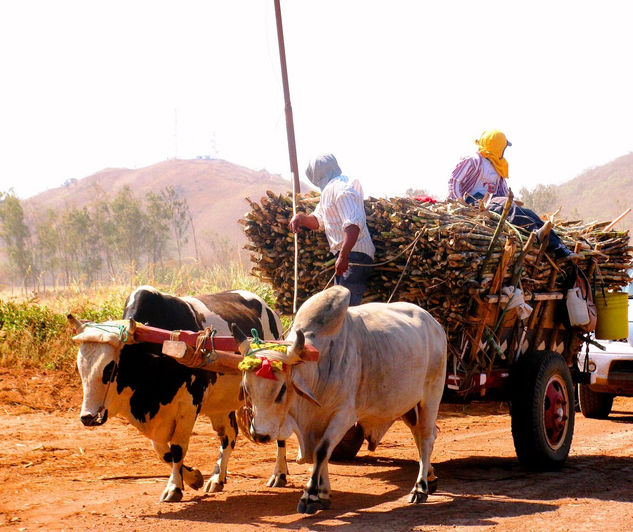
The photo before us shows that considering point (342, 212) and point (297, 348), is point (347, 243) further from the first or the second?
point (297, 348)

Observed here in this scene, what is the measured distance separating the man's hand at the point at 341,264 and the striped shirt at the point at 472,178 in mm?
1571

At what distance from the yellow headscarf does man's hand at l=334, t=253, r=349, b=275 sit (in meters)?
2.09

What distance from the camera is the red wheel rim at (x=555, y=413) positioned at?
730 cm

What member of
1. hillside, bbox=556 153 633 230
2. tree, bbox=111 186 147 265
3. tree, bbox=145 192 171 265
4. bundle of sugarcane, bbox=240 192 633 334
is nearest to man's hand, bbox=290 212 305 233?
bundle of sugarcane, bbox=240 192 633 334

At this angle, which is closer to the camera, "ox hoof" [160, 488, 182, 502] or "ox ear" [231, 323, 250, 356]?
"ox ear" [231, 323, 250, 356]

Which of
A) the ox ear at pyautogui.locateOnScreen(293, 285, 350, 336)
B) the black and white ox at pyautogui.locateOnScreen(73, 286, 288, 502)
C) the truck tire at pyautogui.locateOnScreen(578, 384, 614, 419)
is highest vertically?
the ox ear at pyautogui.locateOnScreen(293, 285, 350, 336)

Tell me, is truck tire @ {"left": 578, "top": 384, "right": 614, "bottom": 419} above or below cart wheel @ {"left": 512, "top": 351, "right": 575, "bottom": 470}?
below

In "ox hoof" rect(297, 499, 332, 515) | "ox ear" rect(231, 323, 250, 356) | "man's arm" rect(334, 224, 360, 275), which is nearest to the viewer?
"ox ear" rect(231, 323, 250, 356)

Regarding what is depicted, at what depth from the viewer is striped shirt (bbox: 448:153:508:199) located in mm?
8094

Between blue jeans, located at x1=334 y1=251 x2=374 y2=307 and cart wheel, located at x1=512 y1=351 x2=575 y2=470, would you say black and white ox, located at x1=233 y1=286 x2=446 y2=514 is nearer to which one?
blue jeans, located at x1=334 y1=251 x2=374 y2=307

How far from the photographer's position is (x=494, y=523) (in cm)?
539

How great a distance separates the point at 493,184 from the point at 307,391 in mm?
3708

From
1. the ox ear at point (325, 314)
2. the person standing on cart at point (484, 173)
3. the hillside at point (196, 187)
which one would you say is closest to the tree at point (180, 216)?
the hillside at point (196, 187)

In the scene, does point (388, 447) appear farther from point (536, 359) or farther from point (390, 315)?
point (390, 315)
